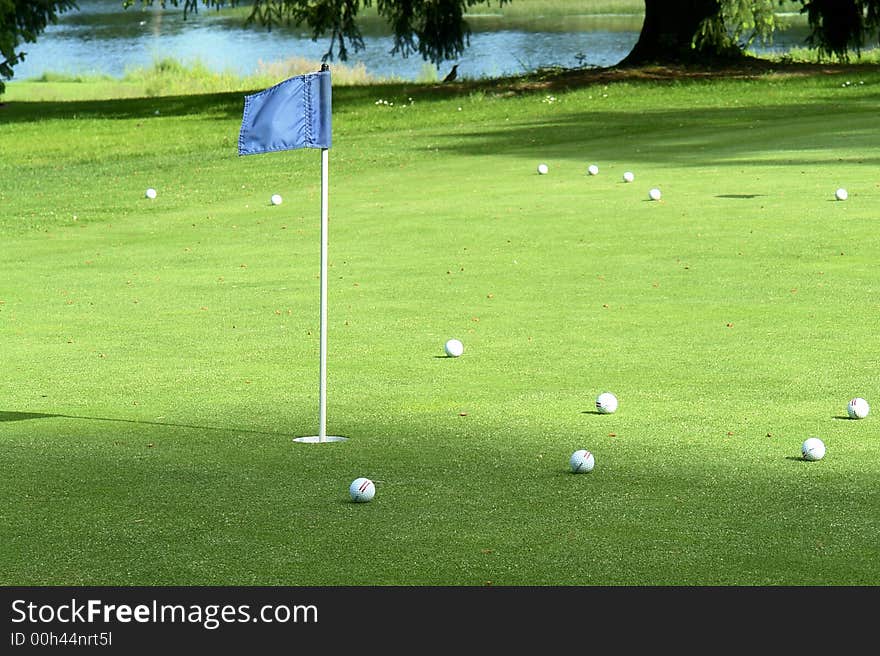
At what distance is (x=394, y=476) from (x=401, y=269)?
23.0 feet

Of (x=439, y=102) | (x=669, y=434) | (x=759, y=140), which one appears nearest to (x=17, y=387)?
(x=669, y=434)

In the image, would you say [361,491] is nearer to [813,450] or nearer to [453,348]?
[813,450]

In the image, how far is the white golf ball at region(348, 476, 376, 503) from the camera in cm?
654

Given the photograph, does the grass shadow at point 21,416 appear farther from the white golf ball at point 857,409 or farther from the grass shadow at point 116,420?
the white golf ball at point 857,409

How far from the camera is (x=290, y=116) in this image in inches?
310

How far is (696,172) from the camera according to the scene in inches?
818

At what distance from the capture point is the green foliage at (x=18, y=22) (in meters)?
38.5

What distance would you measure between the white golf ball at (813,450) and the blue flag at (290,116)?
9.15 ft

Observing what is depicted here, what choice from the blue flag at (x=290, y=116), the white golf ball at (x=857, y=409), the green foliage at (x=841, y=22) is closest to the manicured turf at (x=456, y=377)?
the white golf ball at (x=857, y=409)

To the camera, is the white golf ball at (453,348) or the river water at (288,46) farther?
the river water at (288,46)

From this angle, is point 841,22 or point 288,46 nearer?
point 841,22

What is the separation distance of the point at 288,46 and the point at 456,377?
199ft

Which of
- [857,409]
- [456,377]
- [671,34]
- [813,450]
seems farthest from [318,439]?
[671,34]

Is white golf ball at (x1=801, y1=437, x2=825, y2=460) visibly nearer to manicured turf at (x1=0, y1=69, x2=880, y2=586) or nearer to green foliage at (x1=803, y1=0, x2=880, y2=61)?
manicured turf at (x1=0, y1=69, x2=880, y2=586)
